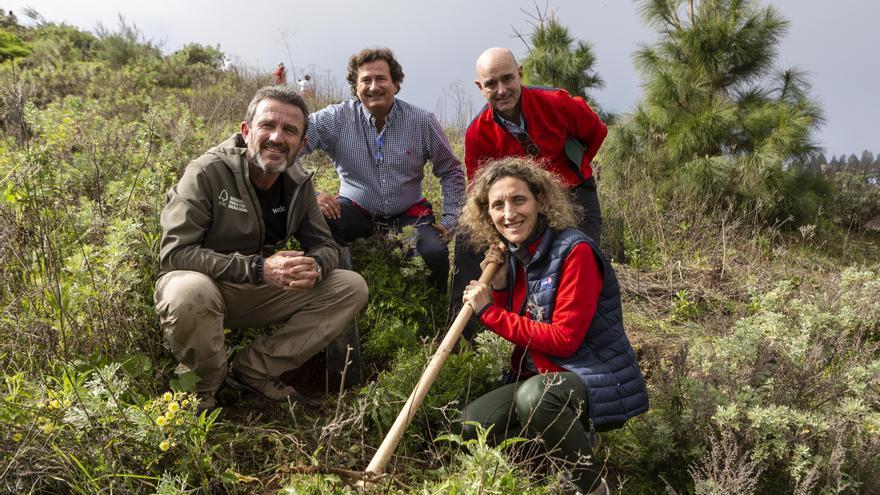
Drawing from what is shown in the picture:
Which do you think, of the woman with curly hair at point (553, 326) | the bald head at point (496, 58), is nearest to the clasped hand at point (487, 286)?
the woman with curly hair at point (553, 326)

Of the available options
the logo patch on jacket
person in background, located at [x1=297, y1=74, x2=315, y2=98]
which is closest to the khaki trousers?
the logo patch on jacket

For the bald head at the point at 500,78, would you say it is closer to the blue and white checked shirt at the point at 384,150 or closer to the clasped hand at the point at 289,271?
the blue and white checked shirt at the point at 384,150

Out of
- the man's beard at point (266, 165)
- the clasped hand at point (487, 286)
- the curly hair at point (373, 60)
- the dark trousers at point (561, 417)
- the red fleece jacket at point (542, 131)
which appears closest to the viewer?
the dark trousers at point (561, 417)

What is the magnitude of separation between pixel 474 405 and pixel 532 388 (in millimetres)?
347

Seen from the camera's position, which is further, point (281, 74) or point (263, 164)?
point (281, 74)

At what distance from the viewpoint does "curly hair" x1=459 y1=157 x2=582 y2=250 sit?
2770 millimetres

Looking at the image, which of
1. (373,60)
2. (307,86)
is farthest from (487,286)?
(307,86)

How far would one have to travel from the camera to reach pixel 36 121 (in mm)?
4277

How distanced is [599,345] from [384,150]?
2240 millimetres

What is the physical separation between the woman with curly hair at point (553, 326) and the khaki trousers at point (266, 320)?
86cm

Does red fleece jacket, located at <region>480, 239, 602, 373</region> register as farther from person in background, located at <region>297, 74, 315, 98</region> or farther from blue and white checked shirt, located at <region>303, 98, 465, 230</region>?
person in background, located at <region>297, 74, 315, 98</region>

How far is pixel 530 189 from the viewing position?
2.82 metres

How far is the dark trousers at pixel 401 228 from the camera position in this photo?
4.09m

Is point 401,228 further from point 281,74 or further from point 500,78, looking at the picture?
point 281,74
